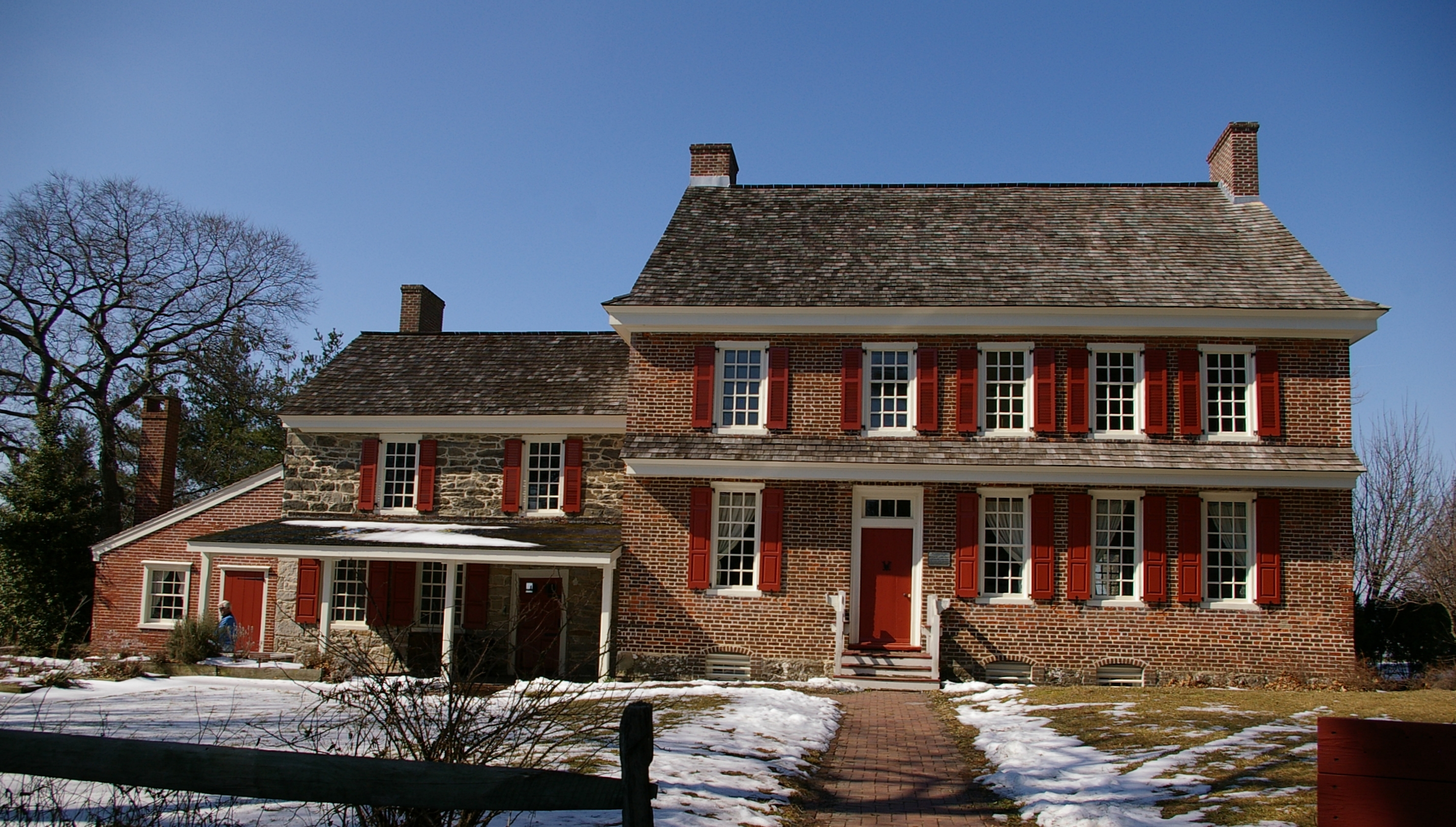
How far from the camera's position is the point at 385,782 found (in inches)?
158

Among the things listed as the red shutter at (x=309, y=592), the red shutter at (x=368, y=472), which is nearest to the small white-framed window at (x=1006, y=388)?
the red shutter at (x=368, y=472)

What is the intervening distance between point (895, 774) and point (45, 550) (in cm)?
2153

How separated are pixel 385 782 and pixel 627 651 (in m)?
13.0

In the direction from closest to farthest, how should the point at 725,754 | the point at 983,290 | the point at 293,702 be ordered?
the point at 725,754 < the point at 293,702 < the point at 983,290

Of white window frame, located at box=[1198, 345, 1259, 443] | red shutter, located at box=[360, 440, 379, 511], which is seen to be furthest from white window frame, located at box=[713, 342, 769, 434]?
red shutter, located at box=[360, 440, 379, 511]

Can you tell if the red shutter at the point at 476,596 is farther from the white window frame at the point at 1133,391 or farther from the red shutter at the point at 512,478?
the white window frame at the point at 1133,391

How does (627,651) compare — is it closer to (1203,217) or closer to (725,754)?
(725,754)

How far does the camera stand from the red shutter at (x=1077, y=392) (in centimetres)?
1666

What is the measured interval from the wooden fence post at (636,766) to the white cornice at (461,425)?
1434 cm

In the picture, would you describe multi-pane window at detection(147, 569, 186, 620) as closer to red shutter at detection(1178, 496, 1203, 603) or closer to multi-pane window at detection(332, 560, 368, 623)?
multi-pane window at detection(332, 560, 368, 623)

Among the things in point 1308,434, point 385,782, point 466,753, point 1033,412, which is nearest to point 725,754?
point 466,753

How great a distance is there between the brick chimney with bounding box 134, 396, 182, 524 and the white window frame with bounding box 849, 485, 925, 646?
57.0 ft

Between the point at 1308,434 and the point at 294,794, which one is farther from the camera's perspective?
the point at 1308,434

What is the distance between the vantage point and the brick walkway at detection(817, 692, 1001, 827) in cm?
780
